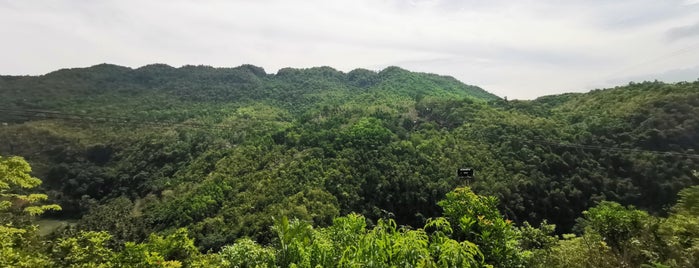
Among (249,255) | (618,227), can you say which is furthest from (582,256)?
(249,255)

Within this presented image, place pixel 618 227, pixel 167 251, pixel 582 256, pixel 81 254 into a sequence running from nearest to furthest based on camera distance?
1. pixel 81 254
2. pixel 167 251
3. pixel 582 256
4. pixel 618 227

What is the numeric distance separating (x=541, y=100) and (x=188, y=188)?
8607 centimetres

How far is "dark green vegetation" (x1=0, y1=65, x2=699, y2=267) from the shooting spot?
23.4 m

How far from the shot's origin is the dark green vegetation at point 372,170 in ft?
76.8

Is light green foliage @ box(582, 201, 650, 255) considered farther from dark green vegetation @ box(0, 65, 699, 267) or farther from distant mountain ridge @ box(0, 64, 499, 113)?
distant mountain ridge @ box(0, 64, 499, 113)

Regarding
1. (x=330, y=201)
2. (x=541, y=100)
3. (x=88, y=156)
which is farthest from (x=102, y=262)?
(x=541, y=100)

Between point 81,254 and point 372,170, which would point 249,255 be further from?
point 372,170

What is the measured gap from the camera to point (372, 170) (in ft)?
213

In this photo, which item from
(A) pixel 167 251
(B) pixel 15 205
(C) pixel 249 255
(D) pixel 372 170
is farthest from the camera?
(D) pixel 372 170

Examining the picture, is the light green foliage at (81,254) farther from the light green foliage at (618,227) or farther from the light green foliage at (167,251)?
the light green foliage at (618,227)

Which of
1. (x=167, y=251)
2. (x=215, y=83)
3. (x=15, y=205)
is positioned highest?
(x=215, y=83)

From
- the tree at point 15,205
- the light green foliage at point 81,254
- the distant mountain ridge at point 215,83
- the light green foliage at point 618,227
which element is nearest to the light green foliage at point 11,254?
the tree at point 15,205

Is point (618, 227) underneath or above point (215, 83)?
underneath

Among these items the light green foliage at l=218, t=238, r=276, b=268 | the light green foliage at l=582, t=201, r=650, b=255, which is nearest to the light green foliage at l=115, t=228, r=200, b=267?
the light green foliage at l=218, t=238, r=276, b=268
